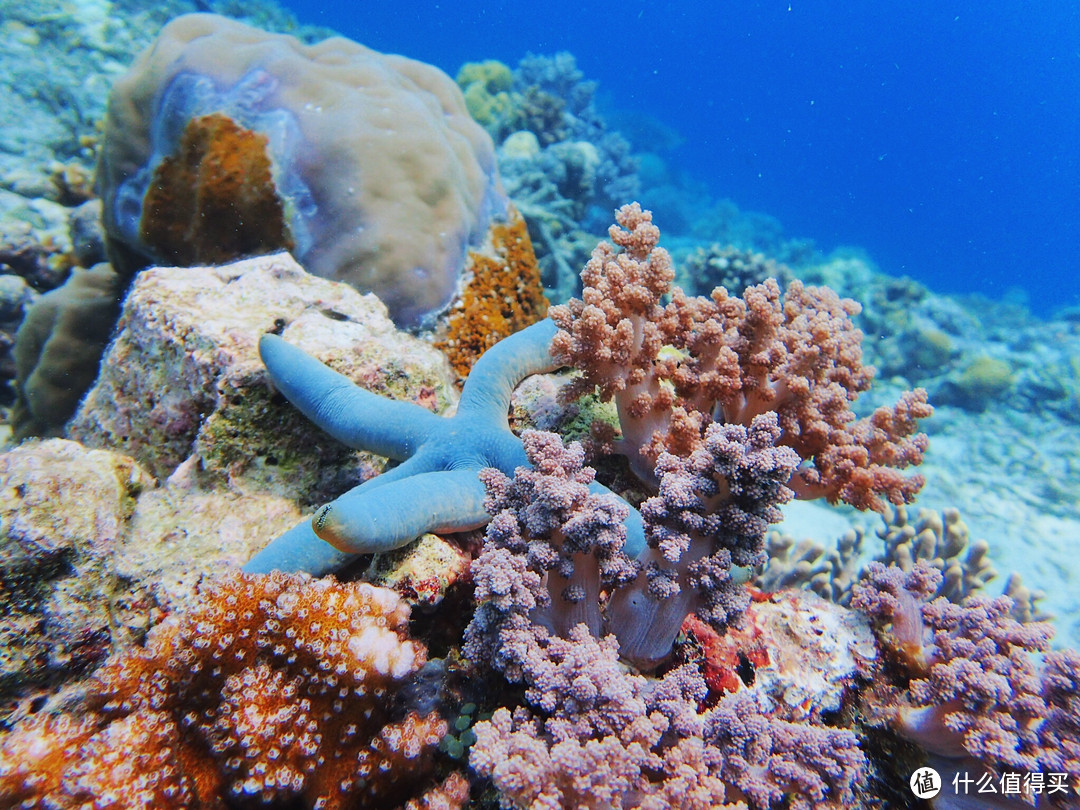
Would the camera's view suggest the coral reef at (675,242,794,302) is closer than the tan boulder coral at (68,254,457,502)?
No

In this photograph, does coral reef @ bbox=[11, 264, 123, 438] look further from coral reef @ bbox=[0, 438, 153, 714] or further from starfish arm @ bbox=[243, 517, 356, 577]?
starfish arm @ bbox=[243, 517, 356, 577]

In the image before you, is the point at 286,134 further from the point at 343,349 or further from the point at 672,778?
the point at 672,778

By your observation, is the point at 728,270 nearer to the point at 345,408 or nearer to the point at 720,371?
the point at 720,371

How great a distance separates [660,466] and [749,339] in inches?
47.8

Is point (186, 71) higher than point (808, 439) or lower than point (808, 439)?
higher

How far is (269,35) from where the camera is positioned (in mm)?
5277

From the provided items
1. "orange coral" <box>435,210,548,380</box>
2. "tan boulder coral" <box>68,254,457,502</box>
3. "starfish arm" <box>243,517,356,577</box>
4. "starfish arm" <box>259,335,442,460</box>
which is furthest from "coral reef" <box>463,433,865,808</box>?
"orange coral" <box>435,210,548,380</box>

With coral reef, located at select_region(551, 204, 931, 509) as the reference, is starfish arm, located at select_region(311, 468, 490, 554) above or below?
below

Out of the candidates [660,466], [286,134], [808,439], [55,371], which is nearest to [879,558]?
[808,439]

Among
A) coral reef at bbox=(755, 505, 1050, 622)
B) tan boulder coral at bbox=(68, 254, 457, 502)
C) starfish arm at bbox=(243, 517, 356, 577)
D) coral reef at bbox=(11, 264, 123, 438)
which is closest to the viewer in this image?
starfish arm at bbox=(243, 517, 356, 577)

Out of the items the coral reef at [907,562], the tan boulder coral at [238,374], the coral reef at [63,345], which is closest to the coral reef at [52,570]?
the tan boulder coral at [238,374]

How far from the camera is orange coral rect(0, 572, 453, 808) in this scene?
1.78m

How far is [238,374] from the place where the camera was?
3.05 m

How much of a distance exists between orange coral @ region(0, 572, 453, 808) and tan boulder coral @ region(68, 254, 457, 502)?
3.62ft
